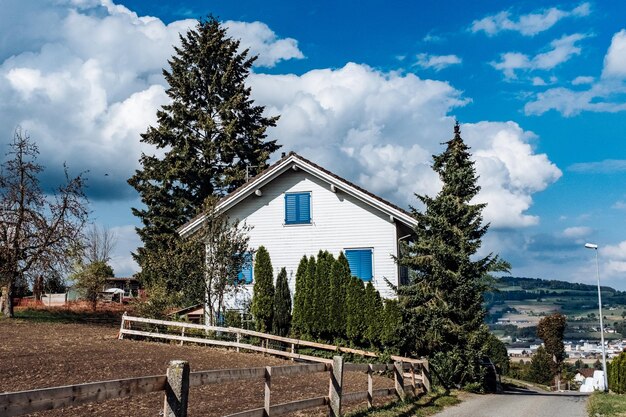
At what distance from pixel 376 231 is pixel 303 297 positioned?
15.0ft

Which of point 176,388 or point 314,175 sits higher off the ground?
point 314,175

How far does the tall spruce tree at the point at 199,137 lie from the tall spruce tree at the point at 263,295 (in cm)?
1335

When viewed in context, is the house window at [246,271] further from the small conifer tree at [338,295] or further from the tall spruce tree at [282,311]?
the small conifer tree at [338,295]

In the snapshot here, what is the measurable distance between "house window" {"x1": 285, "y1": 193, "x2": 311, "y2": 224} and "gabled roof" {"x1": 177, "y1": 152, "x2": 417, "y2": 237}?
1.23m

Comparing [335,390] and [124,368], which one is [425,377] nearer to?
[335,390]

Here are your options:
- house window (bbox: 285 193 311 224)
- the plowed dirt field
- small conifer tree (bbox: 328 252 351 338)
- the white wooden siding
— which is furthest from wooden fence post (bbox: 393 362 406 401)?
house window (bbox: 285 193 311 224)

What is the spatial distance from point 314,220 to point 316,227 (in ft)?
1.21

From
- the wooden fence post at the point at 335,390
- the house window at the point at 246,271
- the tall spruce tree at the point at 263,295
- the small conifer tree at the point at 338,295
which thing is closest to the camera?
the wooden fence post at the point at 335,390

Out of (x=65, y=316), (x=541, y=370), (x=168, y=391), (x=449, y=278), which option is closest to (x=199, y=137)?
(x=65, y=316)

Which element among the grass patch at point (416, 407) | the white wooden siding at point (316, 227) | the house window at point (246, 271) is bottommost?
the grass patch at point (416, 407)

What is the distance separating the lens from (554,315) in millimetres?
74062

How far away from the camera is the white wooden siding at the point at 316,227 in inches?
1151

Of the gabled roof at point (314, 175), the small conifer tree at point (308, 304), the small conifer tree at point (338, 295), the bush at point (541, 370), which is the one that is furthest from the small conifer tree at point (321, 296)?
the bush at point (541, 370)

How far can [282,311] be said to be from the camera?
29.2 m
